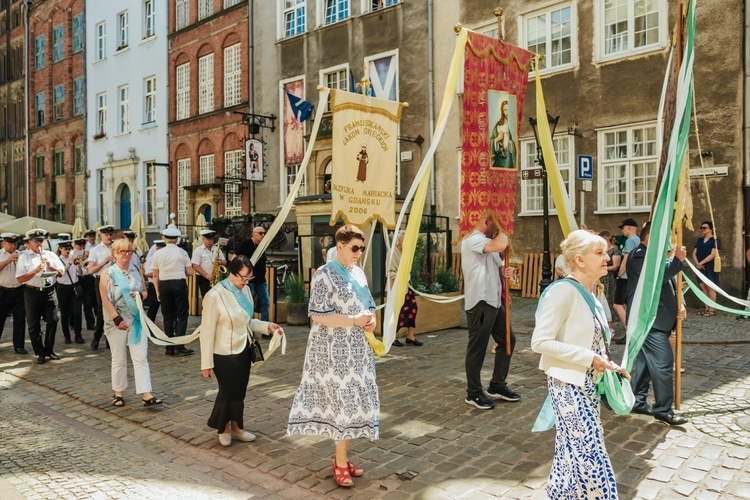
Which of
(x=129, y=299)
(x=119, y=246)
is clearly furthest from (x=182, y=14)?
(x=129, y=299)

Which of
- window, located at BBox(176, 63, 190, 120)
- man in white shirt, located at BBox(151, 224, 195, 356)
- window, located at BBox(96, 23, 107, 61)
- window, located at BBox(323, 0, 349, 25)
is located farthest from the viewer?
window, located at BBox(96, 23, 107, 61)

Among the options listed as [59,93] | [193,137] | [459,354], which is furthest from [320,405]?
[59,93]

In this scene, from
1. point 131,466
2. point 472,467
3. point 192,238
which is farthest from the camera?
point 192,238

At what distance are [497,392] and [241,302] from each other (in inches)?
110

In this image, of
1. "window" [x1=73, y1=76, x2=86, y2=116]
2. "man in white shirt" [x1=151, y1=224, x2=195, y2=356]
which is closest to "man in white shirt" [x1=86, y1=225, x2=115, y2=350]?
"man in white shirt" [x1=151, y1=224, x2=195, y2=356]

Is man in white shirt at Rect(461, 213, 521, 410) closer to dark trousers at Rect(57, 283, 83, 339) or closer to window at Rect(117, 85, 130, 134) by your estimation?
dark trousers at Rect(57, 283, 83, 339)

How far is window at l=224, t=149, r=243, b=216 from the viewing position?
85.1ft

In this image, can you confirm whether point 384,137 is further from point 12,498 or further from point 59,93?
point 59,93

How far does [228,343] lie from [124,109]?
30.5m

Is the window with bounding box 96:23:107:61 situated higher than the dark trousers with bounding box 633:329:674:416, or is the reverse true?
the window with bounding box 96:23:107:61

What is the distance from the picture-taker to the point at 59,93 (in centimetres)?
3759

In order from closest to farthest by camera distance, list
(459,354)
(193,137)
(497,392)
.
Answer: (497,392) → (459,354) → (193,137)

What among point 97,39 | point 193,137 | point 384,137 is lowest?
point 384,137

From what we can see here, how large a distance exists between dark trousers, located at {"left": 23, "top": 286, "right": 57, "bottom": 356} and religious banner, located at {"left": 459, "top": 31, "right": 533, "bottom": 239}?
6.72 m
